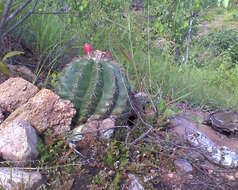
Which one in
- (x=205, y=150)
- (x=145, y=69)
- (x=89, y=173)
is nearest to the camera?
(x=89, y=173)

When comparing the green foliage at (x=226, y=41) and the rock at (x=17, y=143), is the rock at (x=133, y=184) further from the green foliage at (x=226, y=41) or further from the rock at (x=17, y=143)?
the green foliage at (x=226, y=41)

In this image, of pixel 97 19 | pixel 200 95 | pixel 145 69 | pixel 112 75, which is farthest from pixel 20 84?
pixel 97 19

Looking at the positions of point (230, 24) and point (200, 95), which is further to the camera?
point (230, 24)

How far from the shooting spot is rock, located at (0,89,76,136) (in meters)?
2.53

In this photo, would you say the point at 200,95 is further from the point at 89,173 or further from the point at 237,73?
the point at 237,73

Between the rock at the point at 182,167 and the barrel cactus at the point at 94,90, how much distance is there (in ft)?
1.49

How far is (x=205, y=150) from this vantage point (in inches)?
106

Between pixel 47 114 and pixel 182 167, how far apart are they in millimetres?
847

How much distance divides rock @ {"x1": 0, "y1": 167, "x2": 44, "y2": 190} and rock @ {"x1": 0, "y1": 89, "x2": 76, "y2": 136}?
376 millimetres

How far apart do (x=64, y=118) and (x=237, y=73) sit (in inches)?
217

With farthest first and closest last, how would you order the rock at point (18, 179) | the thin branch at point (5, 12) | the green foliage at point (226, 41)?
the green foliage at point (226, 41) → the thin branch at point (5, 12) → the rock at point (18, 179)

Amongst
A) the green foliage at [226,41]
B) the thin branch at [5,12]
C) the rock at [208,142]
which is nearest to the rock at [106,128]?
the rock at [208,142]

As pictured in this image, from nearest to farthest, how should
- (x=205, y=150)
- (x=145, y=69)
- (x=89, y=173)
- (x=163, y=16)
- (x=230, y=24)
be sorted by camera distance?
(x=89, y=173) < (x=205, y=150) < (x=145, y=69) < (x=163, y=16) < (x=230, y=24)

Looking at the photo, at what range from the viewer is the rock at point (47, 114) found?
2527 millimetres
